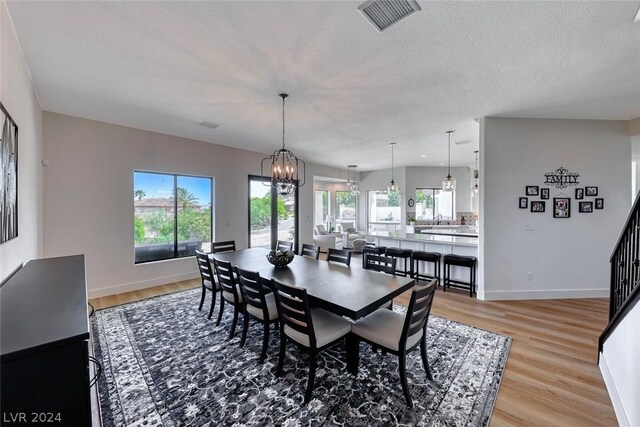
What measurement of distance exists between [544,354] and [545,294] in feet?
6.85

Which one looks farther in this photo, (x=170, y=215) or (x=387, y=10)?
(x=170, y=215)

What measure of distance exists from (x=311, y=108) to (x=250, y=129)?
1541mm

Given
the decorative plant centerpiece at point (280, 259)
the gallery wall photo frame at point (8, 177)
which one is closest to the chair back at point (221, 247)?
the decorative plant centerpiece at point (280, 259)

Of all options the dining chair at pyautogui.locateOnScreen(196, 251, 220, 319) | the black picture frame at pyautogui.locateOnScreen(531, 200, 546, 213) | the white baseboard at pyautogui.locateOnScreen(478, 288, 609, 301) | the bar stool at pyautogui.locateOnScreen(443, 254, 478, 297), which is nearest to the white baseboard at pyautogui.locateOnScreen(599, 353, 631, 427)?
the white baseboard at pyautogui.locateOnScreen(478, 288, 609, 301)

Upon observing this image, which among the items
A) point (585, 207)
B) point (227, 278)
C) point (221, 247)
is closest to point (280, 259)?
point (227, 278)

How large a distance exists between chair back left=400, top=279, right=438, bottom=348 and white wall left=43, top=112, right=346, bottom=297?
4803mm

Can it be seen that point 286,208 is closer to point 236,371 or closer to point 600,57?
point 236,371

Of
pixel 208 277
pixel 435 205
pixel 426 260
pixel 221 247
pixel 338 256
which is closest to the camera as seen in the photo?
pixel 208 277

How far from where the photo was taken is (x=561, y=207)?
4.21 metres

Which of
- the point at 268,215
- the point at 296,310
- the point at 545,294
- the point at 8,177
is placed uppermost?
the point at 8,177

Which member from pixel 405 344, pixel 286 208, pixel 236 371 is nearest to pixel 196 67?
pixel 236 371

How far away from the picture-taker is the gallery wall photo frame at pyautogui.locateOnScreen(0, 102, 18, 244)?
1.84 metres

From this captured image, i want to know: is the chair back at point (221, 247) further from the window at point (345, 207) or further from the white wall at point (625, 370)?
the window at point (345, 207)

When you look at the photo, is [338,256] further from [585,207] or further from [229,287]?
[585,207]
